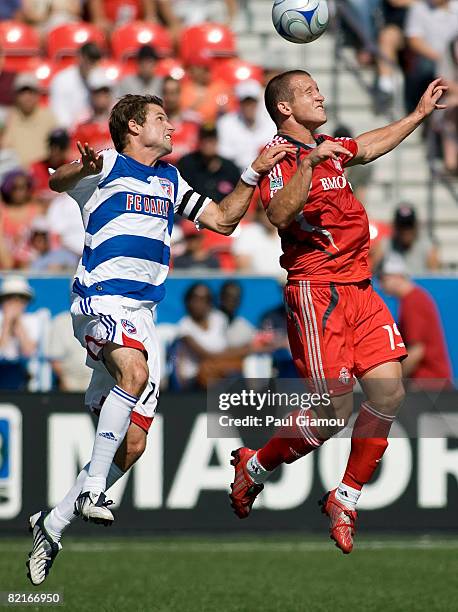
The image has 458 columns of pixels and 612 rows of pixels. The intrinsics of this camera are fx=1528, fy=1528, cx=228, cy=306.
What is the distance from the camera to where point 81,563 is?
40.0ft

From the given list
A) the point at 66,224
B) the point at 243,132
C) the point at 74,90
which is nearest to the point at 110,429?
the point at 66,224

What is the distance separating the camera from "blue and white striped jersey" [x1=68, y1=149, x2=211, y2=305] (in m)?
8.89

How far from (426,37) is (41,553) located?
1024cm

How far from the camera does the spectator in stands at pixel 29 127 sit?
54.1 ft

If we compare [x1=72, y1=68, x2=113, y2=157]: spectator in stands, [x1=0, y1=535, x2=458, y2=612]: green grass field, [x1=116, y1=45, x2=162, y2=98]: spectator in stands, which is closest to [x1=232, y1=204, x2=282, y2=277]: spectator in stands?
[x1=72, y1=68, x2=113, y2=157]: spectator in stands

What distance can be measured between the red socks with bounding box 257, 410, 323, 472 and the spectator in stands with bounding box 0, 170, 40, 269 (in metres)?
6.17

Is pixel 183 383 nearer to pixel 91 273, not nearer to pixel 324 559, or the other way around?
pixel 324 559

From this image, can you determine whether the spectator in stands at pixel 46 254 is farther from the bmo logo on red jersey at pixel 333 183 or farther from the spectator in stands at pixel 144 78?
the bmo logo on red jersey at pixel 333 183

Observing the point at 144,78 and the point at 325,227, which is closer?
the point at 325,227

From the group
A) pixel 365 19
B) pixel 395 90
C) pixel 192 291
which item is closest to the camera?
pixel 192 291

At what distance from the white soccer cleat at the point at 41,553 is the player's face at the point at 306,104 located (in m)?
2.80

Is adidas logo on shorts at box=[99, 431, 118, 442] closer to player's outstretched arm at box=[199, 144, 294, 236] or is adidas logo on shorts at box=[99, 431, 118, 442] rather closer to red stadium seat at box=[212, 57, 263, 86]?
player's outstretched arm at box=[199, 144, 294, 236]

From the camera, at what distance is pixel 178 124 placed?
16469 mm

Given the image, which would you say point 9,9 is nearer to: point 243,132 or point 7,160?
point 7,160
